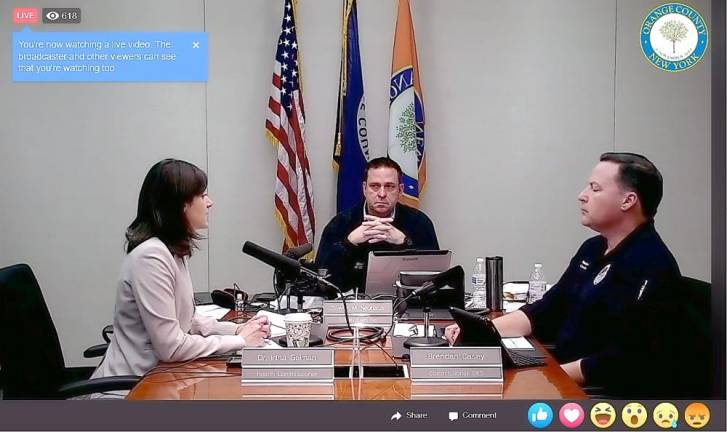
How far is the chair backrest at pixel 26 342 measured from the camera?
1.55m

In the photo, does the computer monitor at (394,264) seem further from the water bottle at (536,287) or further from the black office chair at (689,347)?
the black office chair at (689,347)

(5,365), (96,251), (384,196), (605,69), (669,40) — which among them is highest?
(605,69)

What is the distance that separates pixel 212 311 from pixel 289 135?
1157mm

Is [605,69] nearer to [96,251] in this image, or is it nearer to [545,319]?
[545,319]

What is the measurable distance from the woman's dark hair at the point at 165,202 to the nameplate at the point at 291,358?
0.62m

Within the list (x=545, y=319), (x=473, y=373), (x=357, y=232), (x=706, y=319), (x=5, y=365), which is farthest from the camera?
(x=357, y=232)

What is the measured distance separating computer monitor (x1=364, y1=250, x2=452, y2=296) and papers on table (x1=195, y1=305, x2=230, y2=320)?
1.69 ft

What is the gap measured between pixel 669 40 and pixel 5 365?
1656mm

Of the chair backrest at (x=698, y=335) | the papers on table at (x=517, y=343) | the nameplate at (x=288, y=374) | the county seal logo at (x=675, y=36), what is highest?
the county seal logo at (x=675, y=36)

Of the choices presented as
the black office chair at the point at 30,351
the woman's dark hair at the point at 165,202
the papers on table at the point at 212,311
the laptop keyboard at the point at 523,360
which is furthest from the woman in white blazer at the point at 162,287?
the laptop keyboard at the point at 523,360

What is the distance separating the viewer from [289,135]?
308 cm

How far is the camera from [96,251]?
2.64 m

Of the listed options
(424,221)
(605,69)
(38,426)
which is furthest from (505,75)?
(38,426)

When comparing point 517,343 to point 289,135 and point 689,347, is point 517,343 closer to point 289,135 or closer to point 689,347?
point 689,347
